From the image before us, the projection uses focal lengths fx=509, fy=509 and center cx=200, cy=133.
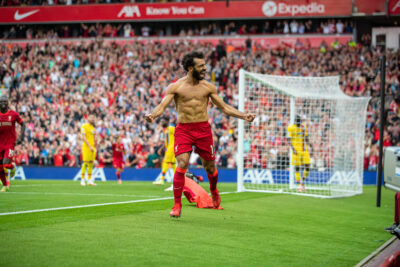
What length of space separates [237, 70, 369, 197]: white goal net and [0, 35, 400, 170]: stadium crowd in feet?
16.8

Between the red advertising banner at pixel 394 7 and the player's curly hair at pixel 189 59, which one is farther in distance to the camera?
the red advertising banner at pixel 394 7

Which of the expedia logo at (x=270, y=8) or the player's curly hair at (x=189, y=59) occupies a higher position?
the expedia logo at (x=270, y=8)

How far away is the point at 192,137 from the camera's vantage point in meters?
7.82

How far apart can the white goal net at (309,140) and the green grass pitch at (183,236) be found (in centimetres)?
526

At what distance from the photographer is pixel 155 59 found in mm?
31609

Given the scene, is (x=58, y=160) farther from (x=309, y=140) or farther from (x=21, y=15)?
(x=21, y=15)

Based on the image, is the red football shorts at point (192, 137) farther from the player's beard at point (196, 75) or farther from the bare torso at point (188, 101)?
the player's beard at point (196, 75)

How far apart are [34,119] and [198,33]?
13.9m

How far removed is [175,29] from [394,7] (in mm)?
14928

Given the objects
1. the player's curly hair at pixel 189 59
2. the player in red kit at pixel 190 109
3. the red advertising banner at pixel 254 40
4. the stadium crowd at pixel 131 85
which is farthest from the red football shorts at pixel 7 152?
the red advertising banner at pixel 254 40

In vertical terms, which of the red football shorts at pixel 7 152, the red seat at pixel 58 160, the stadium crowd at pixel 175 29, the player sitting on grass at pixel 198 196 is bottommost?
the red seat at pixel 58 160

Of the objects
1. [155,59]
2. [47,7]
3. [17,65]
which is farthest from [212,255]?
[47,7]

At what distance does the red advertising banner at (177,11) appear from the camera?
33.5m

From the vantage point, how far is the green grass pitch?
4641mm
